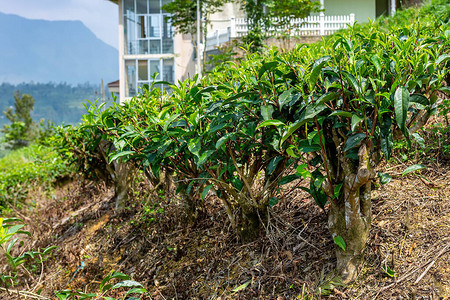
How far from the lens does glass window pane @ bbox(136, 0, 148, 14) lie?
60.0 ft

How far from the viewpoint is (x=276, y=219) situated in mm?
2615

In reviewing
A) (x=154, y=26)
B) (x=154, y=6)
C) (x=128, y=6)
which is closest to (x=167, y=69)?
(x=154, y=26)

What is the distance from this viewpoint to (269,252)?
8.21 feet

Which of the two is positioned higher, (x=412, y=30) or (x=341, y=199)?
(x=412, y=30)

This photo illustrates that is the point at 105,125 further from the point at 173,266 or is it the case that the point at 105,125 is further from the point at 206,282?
the point at 206,282

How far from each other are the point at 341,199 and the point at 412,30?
110 cm

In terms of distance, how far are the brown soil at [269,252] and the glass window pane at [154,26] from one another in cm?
1566

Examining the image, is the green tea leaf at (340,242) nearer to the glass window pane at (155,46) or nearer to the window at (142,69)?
the window at (142,69)

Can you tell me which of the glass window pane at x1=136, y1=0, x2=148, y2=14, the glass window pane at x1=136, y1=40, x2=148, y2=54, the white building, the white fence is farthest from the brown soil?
the glass window pane at x1=136, y1=0, x2=148, y2=14

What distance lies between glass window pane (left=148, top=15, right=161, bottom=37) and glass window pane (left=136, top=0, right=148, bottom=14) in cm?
43

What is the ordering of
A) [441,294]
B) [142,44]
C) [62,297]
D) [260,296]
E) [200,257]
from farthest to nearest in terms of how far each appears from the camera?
[142,44]
[200,257]
[260,296]
[62,297]
[441,294]

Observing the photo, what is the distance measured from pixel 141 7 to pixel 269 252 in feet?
58.9

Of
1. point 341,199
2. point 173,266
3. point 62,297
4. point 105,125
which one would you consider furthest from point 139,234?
point 341,199

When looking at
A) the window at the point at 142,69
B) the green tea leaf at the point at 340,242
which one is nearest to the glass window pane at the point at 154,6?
the window at the point at 142,69
